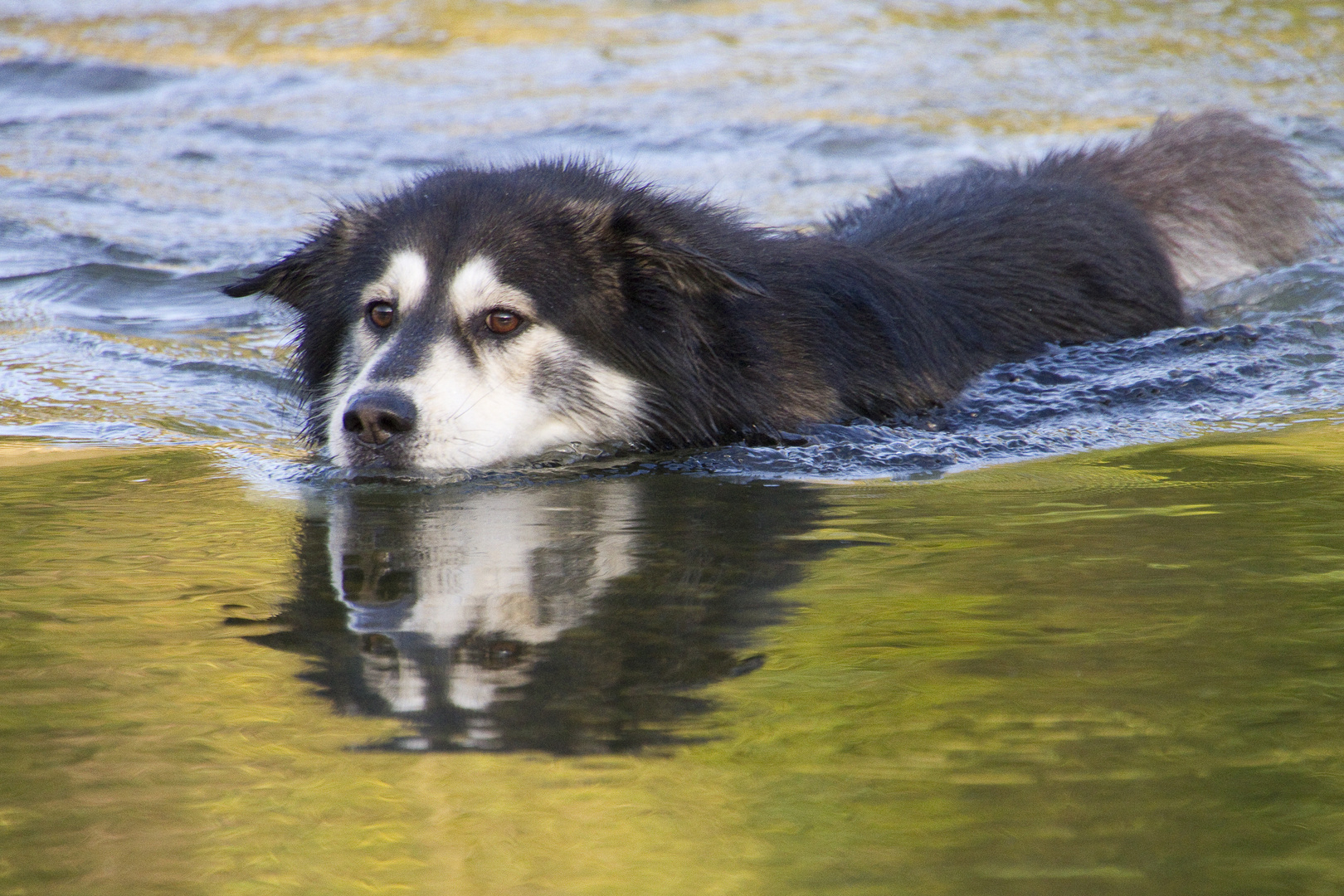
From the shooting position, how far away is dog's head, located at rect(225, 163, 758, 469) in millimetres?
4688

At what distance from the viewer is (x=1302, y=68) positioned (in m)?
12.8

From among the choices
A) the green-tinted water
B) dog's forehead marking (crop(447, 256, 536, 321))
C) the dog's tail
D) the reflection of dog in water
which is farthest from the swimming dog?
the dog's tail

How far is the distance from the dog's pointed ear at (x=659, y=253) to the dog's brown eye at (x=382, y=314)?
71 cm

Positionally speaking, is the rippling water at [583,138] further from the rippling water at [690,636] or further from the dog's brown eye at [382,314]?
the dog's brown eye at [382,314]

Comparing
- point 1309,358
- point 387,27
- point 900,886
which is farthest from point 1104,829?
point 387,27

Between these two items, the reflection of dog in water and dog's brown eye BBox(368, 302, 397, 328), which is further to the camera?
dog's brown eye BBox(368, 302, 397, 328)

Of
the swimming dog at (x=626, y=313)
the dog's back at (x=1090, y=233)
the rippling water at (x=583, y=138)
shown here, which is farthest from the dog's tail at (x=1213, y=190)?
the swimming dog at (x=626, y=313)

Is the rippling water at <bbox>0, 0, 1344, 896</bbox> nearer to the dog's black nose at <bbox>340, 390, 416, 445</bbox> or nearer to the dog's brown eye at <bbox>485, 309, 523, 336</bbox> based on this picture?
the dog's black nose at <bbox>340, 390, 416, 445</bbox>

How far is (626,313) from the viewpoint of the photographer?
505 centimetres

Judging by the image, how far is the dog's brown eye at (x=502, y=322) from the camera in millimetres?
4859

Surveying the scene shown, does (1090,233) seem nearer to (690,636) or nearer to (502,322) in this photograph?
(502,322)

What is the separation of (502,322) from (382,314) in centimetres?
46

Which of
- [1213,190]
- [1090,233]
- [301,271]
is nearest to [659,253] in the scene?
[301,271]

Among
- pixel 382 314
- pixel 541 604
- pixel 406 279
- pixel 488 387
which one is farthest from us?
pixel 382 314
